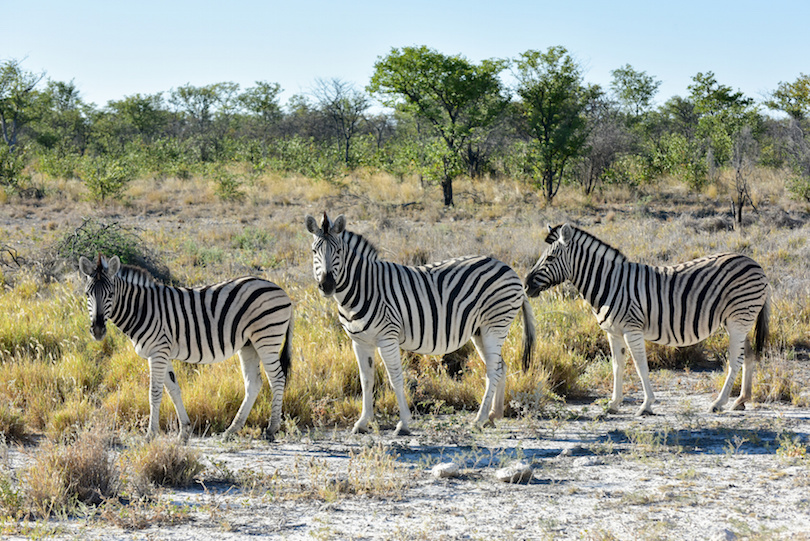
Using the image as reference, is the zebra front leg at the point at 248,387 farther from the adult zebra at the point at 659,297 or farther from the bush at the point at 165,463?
the adult zebra at the point at 659,297

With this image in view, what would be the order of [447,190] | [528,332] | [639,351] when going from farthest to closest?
1. [447,190]
2. [528,332]
3. [639,351]

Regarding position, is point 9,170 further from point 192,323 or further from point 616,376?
point 616,376

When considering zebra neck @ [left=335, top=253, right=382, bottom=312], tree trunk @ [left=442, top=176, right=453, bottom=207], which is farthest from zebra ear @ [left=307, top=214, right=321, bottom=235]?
tree trunk @ [left=442, top=176, right=453, bottom=207]

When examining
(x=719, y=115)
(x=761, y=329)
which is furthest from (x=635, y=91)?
(x=761, y=329)

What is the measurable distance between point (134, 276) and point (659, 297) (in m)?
4.77

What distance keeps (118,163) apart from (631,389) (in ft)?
64.2

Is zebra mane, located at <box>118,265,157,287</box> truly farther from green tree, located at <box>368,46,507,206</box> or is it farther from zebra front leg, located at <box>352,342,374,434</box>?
green tree, located at <box>368,46,507,206</box>

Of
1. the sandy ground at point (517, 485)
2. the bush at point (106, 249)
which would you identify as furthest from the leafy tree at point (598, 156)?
the sandy ground at point (517, 485)

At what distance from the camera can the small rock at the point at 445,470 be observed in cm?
524

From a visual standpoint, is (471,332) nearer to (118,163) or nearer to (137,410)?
(137,410)

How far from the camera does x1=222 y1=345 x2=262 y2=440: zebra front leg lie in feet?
21.1

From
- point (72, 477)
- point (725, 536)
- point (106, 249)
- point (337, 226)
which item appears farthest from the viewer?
point (106, 249)

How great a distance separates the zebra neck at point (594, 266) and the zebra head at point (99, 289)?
4154 mm

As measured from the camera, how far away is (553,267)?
23.2 feet
